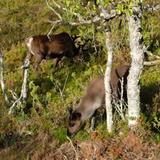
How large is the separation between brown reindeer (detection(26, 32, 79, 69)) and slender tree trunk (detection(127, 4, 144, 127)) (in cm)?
624

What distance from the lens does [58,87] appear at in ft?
55.8

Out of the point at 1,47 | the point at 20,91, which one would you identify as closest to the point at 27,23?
the point at 1,47

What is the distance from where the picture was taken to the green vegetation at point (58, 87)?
49.9 feet

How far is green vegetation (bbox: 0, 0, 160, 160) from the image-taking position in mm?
15195

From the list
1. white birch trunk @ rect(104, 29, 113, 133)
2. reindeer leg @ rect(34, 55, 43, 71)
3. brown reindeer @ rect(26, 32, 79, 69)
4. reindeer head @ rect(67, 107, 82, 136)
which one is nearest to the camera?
white birch trunk @ rect(104, 29, 113, 133)

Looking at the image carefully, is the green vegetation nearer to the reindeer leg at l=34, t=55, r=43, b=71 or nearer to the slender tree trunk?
the reindeer leg at l=34, t=55, r=43, b=71

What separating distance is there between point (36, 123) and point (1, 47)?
264 inches

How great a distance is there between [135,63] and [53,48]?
6922 mm

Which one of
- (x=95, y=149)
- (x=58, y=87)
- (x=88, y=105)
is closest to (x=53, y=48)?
(x=58, y=87)

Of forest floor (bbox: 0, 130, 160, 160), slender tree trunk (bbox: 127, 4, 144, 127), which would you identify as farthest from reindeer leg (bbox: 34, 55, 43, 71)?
slender tree trunk (bbox: 127, 4, 144, 127)

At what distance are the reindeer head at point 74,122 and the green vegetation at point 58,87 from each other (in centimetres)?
16

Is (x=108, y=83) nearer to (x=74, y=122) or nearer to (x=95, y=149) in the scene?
(x=95, y=149)

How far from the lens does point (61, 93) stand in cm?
1659

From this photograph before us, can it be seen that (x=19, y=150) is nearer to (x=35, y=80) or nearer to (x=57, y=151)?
(x=57, y=151)
